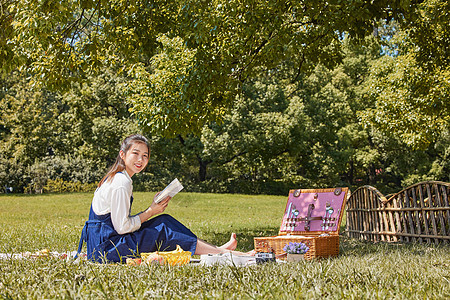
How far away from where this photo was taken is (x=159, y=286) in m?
2.98

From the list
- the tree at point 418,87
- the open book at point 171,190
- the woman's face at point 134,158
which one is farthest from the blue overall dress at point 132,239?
the tree at point 418,87

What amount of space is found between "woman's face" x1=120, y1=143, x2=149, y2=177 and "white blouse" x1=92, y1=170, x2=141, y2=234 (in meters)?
0.39

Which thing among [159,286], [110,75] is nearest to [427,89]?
[159,286]

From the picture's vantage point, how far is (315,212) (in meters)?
7.48

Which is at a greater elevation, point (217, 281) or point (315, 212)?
point (315, 212)

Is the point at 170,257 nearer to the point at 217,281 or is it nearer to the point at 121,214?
the point at 121,214

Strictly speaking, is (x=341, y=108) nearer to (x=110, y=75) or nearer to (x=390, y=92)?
(x=390, y=92)

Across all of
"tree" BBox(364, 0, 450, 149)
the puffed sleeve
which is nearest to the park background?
"tree" BBox(364, 0, 450, 149)

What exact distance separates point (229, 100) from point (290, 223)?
3.54 metres

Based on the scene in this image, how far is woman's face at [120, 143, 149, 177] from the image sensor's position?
5410mm

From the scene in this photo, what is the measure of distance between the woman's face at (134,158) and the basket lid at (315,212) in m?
3.10

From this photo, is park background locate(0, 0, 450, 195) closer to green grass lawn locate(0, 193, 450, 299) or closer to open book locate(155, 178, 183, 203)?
open book locate(155, 178, 183, 203)

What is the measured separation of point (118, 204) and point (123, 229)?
27 centimetres

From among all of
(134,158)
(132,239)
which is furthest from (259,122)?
(132,239)
